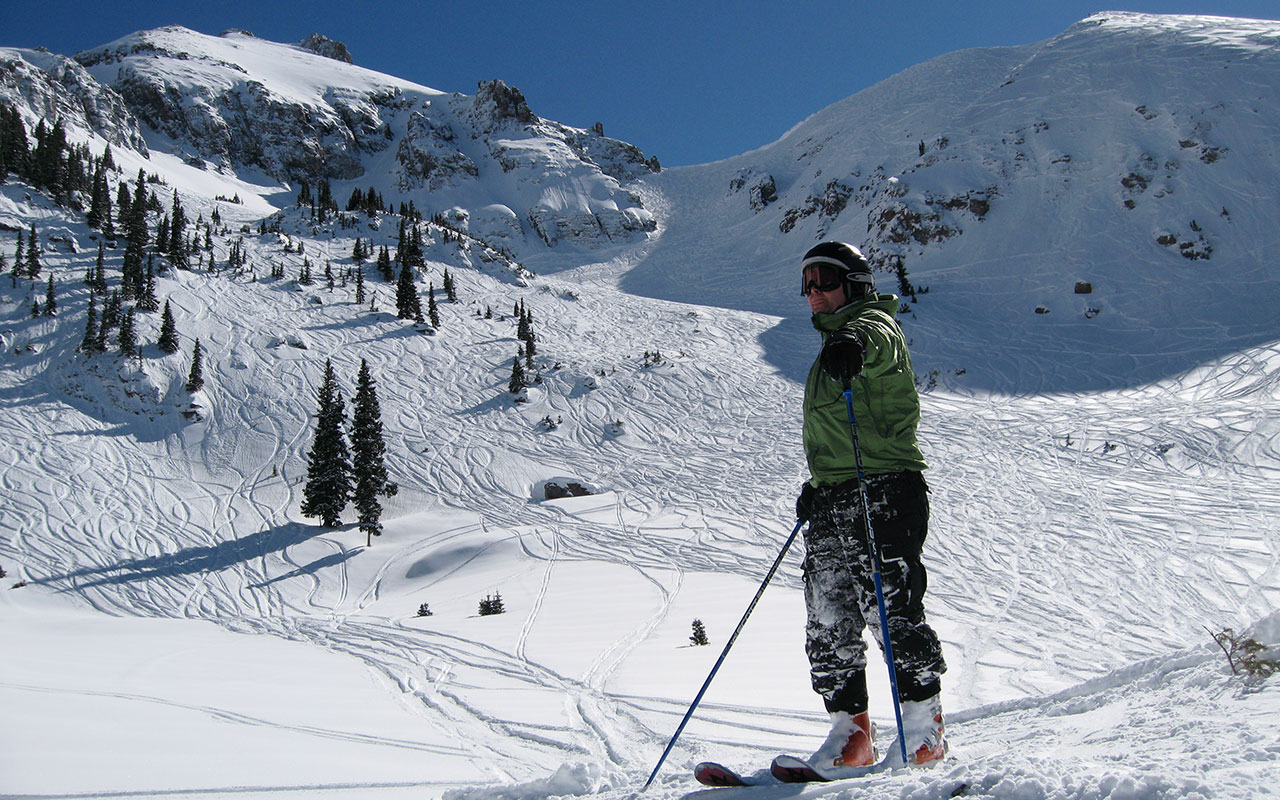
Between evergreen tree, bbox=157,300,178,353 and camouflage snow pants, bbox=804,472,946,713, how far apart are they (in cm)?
3673

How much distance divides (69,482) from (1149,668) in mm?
30158

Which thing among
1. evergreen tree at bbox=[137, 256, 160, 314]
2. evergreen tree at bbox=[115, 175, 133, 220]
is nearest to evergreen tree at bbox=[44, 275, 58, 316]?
evergreen tree at bbox=[137, 256, 160, 314]

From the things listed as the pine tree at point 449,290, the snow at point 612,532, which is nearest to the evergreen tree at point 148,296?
the snow at point 612,532

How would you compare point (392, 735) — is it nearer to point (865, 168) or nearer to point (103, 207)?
point (103, 207)

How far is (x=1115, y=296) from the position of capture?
39250 millimetres

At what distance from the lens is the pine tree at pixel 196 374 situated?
2960 centimetres

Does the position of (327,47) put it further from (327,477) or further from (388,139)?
(327,477)

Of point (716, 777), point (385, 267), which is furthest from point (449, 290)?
point (716, 777)

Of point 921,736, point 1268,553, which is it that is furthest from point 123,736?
point 1268,553

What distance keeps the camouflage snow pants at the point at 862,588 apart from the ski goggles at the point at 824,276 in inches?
42.3

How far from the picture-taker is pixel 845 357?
3057 mm

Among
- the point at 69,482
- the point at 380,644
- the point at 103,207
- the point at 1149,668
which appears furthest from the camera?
the point at 103,207

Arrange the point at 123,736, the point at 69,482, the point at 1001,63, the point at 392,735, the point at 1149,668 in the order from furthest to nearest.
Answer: the point at 1001,63, the point at 69,482, the point at 392,735, the point at 1149,668, the point at 123,736

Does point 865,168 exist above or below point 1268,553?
above
